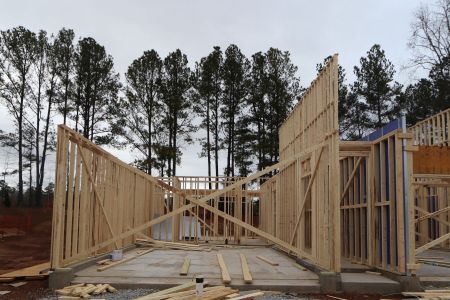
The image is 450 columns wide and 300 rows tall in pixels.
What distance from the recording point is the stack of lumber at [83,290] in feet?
23.2

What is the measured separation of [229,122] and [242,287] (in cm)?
2533

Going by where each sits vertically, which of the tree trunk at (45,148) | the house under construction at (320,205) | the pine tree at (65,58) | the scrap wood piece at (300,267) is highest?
the pine tree at (65,58)

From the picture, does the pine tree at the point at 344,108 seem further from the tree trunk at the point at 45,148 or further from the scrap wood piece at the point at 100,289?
the scrap wood piece at the point at 100,289

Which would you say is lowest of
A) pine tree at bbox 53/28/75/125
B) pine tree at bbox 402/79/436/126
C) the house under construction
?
the house under construction

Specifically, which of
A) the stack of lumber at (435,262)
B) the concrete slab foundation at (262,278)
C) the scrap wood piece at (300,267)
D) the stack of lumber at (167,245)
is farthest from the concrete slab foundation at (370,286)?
the stack of lumber at (167,245)

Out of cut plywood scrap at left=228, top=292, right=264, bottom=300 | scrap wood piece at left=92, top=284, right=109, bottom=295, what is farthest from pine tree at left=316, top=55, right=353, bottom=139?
scrap wood piece at left=92, top=284, right=109, bottom=295

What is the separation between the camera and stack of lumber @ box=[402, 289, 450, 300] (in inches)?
274

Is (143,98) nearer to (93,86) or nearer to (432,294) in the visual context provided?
(93,86)

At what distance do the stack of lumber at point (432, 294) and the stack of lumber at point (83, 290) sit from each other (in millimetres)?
4897

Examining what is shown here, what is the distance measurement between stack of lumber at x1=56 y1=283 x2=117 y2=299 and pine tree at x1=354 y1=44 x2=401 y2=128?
26.6 m

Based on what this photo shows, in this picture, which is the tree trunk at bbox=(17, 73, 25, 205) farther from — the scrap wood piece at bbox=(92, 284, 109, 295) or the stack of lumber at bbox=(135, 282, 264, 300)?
the stack of lumber at bbox=(135, 282, 264, 300)

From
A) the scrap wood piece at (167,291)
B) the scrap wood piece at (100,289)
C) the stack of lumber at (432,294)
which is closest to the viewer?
the scrap wood piece at (167,291)

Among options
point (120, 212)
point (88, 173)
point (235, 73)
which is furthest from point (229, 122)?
point (88, 173)

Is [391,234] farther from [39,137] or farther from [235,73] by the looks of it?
[39,137]
